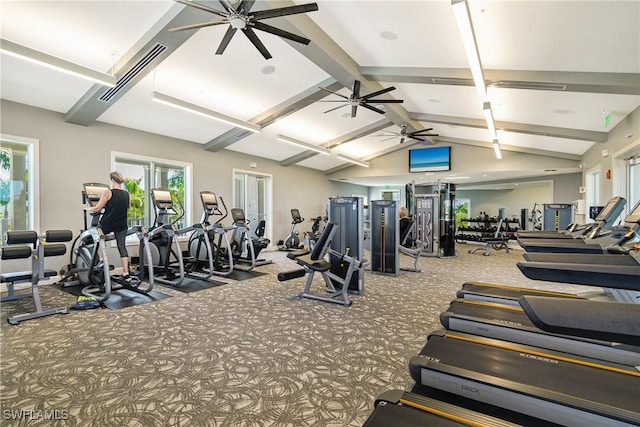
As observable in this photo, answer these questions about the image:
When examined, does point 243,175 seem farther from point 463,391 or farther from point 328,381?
point 463,391

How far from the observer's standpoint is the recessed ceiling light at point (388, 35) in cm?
418

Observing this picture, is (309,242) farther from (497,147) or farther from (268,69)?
(497,147)

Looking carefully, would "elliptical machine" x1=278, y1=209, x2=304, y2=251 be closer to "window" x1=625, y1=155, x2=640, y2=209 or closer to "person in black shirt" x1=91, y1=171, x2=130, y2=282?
"person in black shirt" x1=91, y1=171, x2=130, y2=282

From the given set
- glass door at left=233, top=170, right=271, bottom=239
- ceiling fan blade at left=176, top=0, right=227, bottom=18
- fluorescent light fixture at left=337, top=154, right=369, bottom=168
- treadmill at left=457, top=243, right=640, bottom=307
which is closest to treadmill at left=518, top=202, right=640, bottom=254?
treadmill at left=457, top=243, right=640, bottom=307

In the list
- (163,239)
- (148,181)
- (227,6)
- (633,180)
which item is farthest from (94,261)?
(633,180)

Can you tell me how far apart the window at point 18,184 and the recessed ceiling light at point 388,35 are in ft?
19.2

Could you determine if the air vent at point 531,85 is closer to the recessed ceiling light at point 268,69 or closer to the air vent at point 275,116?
the recessed ceiling light at point 268,69

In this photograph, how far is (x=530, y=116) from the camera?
660cm

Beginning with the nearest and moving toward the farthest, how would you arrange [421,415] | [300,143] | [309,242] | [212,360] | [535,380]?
[421,415], [535,380], [212,360], [309,242], [300,143]

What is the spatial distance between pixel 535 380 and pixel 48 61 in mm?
5391

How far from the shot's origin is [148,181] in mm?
7004

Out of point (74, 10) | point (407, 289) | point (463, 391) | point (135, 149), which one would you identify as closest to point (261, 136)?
point (135, 149)

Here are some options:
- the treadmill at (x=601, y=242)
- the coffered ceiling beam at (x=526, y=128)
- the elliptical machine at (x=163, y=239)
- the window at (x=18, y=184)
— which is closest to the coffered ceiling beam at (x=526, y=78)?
the treadmill at (x=601, y=242)

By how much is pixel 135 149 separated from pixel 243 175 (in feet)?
10.5
